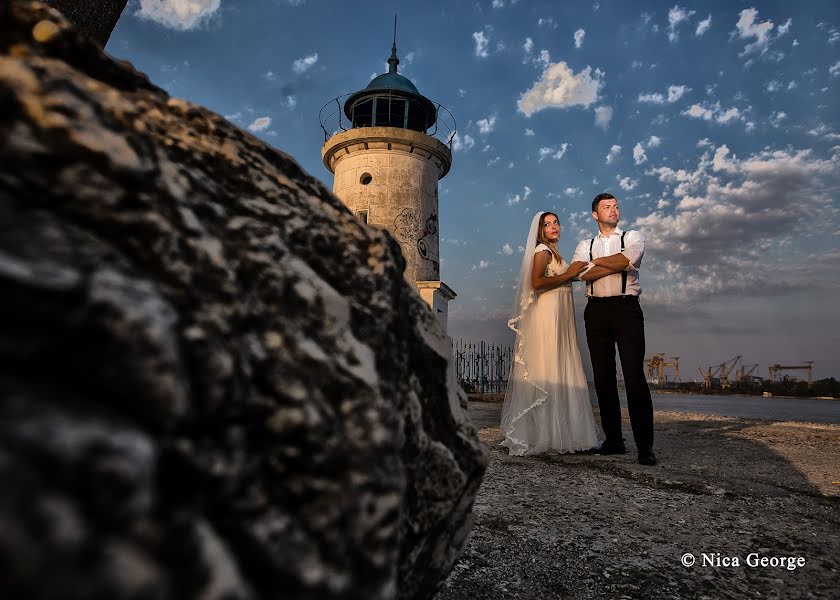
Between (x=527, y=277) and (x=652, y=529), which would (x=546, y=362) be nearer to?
(x=527, y=277)

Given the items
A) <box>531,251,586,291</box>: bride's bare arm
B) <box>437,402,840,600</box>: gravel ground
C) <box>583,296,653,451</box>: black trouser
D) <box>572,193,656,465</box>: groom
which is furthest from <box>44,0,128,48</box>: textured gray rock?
<box>583,296,653,451</box>: black trouser

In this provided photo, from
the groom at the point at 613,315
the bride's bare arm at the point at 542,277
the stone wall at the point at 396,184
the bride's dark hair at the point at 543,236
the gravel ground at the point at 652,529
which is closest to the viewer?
the gravel ground at the point at 652,529

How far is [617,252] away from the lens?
358 centimetres

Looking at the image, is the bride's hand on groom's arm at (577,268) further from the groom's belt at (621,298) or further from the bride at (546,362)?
the groom's belt at (621,298)

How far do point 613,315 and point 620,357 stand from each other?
0.31 m

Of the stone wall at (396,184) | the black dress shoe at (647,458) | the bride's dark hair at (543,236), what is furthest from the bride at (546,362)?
the stone wall at (396,184)

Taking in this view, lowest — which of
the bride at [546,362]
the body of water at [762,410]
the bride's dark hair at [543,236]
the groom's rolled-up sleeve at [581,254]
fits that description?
the body of water at [762,410]

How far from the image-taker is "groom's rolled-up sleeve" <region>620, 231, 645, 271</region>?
3500 millimetres

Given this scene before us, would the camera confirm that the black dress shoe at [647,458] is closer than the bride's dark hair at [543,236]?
Yes

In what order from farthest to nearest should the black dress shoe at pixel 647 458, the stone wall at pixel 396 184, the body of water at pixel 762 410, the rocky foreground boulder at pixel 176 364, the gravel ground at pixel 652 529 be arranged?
the stone wall at pixel 396 184
the body of water at pixel 762 410
the black dress shoe at pixel 647 458
the gravel ground at pixel 652 529
the rocky foreground boulder at pixel 176 364

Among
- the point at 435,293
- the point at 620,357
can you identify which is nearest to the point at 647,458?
the point at 620,357

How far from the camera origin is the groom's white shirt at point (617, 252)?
353 centimetres

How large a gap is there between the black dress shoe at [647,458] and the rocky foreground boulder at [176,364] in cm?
272

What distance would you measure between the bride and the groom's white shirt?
175 mm
